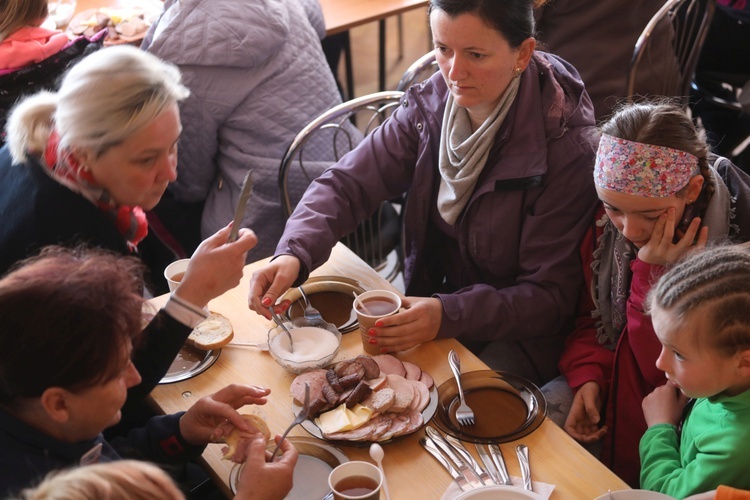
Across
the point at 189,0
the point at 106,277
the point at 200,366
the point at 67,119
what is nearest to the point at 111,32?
the point at 189,0

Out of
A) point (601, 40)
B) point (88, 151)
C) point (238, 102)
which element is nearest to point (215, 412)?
point (88, 151)

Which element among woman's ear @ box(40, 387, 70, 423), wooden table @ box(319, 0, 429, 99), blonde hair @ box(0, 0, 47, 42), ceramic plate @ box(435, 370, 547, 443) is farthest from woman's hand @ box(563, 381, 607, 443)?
wooden table @ box(319, 0, 429, 99)

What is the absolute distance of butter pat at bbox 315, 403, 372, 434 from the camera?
1510mm

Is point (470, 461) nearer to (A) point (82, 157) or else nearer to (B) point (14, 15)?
(A) point (82, 157)

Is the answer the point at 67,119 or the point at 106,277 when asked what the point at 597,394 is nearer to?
the point at 106,277

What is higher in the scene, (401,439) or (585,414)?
(401,439)

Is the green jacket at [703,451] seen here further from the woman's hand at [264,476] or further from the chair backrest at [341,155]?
the chair backrest at [341,155]

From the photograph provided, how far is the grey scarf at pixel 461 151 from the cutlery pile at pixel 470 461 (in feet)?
2.27

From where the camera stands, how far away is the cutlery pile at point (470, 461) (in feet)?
4.68

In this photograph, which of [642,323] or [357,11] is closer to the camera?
[642,323]

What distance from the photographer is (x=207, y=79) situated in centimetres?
251

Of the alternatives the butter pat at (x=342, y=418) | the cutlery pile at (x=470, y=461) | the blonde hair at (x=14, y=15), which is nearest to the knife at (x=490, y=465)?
the cutlery pile at (x=470, y=461)

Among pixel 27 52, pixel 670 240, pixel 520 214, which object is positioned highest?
pixel 27 52

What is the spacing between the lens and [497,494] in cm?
136
